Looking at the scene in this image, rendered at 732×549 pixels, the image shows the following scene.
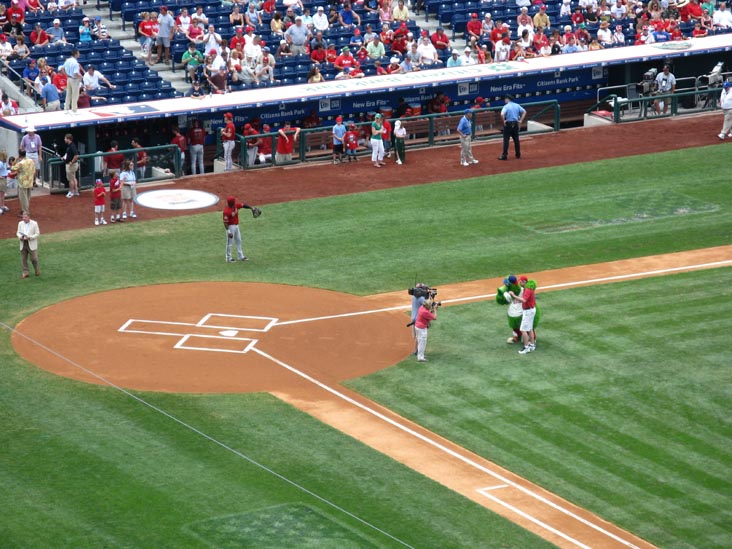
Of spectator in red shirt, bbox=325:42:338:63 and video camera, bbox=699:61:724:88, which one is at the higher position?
spectator in red shirt, bbox=325:42:338:63

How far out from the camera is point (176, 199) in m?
37.8

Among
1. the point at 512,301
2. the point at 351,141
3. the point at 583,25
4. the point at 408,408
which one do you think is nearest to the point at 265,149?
the point at 351,141

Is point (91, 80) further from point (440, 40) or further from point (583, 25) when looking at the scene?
point (583, 25)

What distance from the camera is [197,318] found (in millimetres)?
28766

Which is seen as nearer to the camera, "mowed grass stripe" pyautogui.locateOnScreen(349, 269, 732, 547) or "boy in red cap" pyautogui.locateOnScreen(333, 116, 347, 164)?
"mowed grass stripe" pyautogui.locateOnScreen(349, 269, 732, 547)

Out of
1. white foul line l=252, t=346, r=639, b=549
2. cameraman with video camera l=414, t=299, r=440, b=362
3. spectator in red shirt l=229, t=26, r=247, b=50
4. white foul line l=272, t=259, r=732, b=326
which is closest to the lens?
white foul line l=252, t=346, r=639, b=549

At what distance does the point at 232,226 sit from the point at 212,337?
506 centimetres

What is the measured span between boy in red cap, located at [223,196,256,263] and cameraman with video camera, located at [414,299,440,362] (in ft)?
22.4

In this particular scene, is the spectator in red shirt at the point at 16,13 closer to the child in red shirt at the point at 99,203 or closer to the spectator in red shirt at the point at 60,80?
the spectator in red shirt at the point at 60,80

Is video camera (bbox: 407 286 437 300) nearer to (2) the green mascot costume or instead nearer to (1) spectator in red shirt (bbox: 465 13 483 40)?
(2) the green mascot costume

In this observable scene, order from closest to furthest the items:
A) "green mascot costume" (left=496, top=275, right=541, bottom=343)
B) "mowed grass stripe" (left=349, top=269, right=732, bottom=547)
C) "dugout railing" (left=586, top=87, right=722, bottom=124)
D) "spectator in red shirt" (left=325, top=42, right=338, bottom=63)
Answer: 1. "mowed grass stripe" (left=349, top=269, right=732, bottom=547)
2. "green mascot costume" (left=496, top=275, right=541, bottom=343)
3. "spectator in red shirt" (left=325, top=42, right=338, bottom=63)
4. "dugout railing" (left=586, top=87, right=722, bottom=124)

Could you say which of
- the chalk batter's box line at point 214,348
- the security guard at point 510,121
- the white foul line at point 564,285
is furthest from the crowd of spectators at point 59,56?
the chalk batter's box line at point 214,348

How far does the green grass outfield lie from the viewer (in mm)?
20516

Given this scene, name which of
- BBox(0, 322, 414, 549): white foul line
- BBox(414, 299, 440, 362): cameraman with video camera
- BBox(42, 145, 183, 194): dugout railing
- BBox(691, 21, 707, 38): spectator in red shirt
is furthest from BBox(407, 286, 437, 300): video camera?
BBox(691, 21, 707, 38): spectator in red shirt
